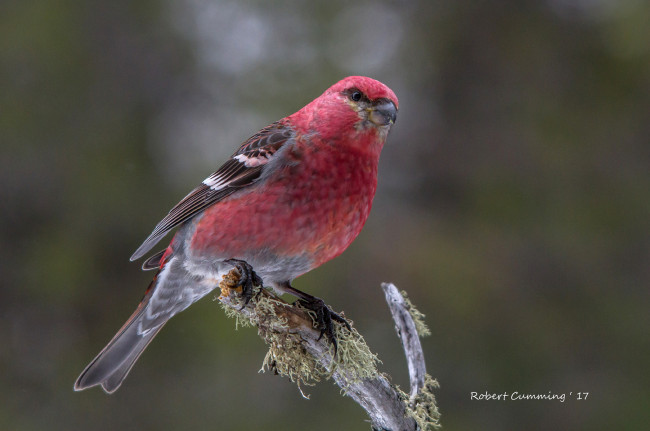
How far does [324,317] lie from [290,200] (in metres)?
0.49

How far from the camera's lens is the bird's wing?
8.67 feet

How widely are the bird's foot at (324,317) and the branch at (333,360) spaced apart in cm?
2

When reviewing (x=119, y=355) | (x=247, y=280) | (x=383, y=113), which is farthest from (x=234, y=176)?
(x=119, y=355)

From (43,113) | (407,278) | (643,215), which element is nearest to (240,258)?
(407,278)

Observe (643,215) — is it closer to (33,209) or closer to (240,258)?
(240,258)

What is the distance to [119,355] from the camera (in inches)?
117

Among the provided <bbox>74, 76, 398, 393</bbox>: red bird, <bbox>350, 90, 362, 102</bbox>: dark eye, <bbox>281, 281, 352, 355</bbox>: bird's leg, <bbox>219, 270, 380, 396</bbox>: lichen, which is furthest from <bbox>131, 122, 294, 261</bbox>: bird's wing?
<bbox>281, 281, 352, 355</bbox>: bird's leg

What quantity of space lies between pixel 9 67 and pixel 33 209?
936 mm

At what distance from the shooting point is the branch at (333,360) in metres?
2.38

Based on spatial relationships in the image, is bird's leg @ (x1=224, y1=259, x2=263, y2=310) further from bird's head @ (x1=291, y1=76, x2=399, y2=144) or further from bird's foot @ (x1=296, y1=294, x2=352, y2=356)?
bird's head @ (x1=291, y1=76, x2=399, y2=144)

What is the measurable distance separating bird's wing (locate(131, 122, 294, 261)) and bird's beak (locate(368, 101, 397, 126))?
37 cm

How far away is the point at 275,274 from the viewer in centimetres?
268

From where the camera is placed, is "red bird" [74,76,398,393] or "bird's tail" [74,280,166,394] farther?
"bird's tail" [74,280,166,394]

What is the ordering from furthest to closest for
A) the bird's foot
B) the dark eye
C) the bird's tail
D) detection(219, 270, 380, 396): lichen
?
the bird's tail → the dark eye → the bird's foot → detection(219, 270, 380, 396): lichen
